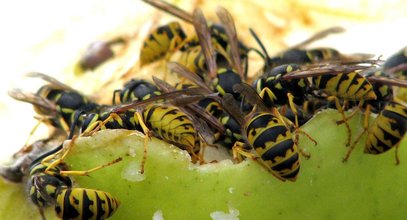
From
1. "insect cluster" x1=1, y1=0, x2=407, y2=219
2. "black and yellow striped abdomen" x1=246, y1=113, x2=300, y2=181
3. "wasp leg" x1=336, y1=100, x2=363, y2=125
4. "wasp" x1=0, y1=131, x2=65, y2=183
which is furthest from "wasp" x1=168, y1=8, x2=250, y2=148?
"wasp" x1=0, y1=131, x2=65, y2=183

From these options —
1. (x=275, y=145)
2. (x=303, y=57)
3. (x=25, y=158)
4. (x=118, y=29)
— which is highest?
→ (x=275, y=145)

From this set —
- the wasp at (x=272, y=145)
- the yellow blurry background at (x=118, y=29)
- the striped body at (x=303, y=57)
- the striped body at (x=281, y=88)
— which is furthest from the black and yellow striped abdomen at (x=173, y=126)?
the yellow blurry background at (x=118, y=29)

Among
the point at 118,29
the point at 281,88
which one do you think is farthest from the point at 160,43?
the point at 281,88

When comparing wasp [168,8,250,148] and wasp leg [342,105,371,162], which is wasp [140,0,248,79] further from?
wasp leg [342,105,371,162]

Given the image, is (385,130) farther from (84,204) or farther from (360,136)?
(84,204)

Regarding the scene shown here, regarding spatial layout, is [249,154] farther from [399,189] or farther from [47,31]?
[47,31]

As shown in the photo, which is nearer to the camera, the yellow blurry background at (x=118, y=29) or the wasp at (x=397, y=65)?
the wasp at (x=397, y=65)

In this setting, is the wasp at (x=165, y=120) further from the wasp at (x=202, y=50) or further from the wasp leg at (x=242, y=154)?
the wasp at (x=202, y=50)
